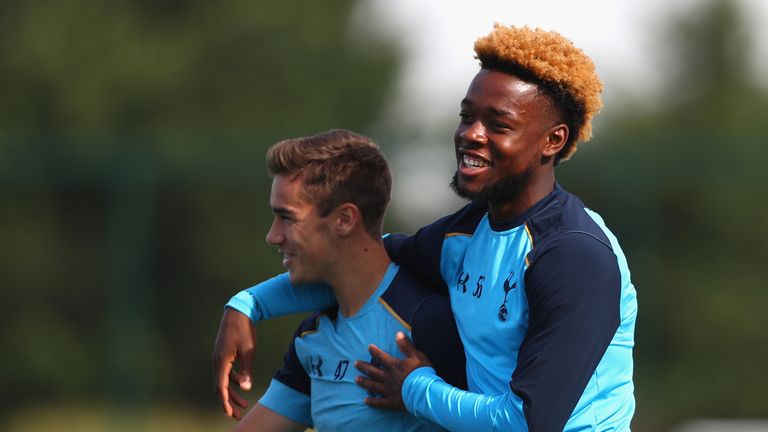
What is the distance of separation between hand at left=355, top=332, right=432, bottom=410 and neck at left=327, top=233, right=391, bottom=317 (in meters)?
0.23

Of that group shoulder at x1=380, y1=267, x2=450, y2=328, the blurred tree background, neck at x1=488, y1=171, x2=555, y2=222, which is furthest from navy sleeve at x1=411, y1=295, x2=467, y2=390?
the blurred tree background

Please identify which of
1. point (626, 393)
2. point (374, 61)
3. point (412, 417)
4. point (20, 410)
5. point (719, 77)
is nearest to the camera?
point (626, 393)

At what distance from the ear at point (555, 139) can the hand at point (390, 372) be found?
2.29ft

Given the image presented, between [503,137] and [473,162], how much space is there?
0.11 meters

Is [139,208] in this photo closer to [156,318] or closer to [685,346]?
[156,318]

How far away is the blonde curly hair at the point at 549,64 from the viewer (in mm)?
3555

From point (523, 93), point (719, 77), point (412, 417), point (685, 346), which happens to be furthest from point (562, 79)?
point (719, 77)

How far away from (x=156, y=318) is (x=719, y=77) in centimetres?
1421

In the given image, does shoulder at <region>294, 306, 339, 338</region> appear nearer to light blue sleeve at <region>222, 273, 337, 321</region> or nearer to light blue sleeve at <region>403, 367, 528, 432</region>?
light blue sleeve at <region>222, 273, 337, 321</region>

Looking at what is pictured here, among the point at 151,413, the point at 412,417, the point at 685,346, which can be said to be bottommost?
the point at 151,413

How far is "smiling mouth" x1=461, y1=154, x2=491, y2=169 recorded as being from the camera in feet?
11.7

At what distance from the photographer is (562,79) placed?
140 inches

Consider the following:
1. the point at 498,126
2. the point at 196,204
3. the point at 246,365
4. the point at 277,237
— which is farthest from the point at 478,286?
the point at 196,204

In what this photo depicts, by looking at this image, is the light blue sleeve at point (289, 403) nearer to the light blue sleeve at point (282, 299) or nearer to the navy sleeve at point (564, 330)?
the light blue sleeve at point (282, 299)
